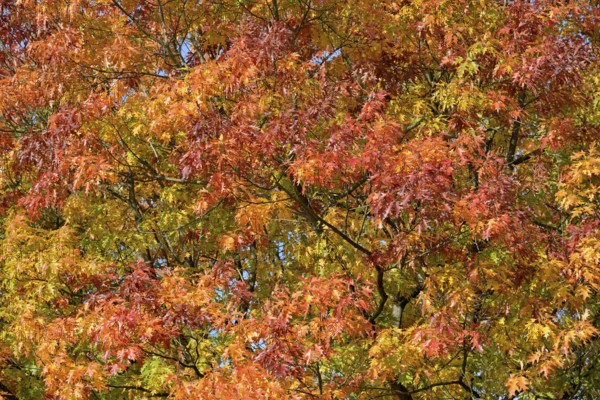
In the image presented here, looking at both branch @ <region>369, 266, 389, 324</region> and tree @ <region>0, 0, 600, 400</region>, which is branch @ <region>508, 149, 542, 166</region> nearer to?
tree @ <region>0, 0, 600, 400</region>

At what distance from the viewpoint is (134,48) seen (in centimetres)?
1126

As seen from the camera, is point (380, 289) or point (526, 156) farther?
point (526, 156)

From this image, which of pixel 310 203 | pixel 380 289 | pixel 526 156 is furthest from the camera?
pixel 526 156

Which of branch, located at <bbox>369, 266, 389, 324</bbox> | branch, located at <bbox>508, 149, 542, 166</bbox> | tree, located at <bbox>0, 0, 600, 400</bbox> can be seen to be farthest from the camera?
branch, located at <bbox>508, 149, 542, 166</bbox>

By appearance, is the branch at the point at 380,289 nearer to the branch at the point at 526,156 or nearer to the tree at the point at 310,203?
the tree at the point at 310,203

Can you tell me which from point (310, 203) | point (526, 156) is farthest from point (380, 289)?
point (526, 156)

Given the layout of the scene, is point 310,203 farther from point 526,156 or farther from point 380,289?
point 526,156

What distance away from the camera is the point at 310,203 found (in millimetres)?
10555

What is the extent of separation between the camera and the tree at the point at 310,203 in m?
8.95

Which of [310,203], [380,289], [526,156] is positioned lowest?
[380,289]

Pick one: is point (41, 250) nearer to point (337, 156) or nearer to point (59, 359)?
point (59, 359)

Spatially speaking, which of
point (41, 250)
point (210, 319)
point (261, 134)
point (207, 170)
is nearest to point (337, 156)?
point (261, 134)

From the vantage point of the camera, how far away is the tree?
8953 millimetres

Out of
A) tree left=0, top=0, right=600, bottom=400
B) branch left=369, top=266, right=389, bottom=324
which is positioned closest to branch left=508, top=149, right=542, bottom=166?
tree left=0, top=0, right=600, bottom=400
